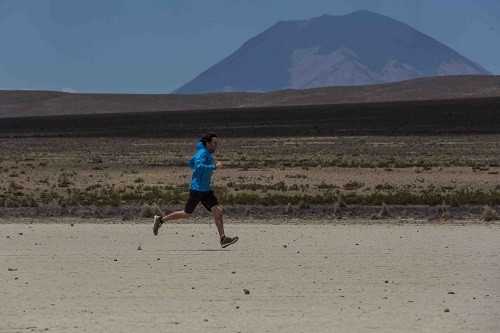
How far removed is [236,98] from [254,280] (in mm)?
167987

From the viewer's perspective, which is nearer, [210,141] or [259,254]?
[259,254]

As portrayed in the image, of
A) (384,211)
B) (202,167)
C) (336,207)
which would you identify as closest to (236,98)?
(336,207)

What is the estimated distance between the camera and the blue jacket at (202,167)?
15.5m

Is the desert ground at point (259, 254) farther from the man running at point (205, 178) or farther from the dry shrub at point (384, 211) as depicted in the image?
the man running at point (205, 178)

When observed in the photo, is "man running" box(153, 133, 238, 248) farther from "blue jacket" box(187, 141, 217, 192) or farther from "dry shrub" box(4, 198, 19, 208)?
"dry shrub" box(4, 198, 19, 208)

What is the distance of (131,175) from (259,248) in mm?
21248

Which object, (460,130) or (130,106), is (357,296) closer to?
(460,130)

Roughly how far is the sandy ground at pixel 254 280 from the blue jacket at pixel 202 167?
0.90 metres

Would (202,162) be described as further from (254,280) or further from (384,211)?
(384,211)

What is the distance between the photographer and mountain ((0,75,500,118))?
167 m

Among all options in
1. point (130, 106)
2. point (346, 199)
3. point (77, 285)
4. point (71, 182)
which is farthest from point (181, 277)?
point (130, 106)

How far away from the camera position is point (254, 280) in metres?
12.4

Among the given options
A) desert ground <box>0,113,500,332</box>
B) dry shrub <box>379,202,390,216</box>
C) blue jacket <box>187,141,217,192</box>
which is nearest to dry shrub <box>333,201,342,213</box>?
desert ground <box>0,113,500,332</box>

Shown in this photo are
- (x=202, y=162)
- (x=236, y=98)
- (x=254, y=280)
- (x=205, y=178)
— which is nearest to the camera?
(x=254, y=280)
